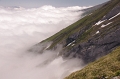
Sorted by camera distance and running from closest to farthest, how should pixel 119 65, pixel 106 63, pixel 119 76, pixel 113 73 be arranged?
pixel 119 76, pixel 113 73, pixel 119 65, pixel 106 63

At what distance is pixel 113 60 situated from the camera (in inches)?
1644

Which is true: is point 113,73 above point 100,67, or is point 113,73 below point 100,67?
below

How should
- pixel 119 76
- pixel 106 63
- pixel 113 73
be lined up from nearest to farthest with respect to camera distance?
pixel 119 76 → pixel 113 73 → pixel 106 63

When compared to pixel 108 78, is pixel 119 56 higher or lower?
higher

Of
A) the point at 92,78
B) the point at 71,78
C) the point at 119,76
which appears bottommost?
the point at 119,76

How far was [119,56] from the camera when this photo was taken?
4309cm

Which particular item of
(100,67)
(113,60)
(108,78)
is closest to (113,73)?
(108,78)

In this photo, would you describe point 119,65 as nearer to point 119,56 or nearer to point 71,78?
point 119,56

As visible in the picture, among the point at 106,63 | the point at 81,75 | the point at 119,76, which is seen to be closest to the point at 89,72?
the point at 81,75

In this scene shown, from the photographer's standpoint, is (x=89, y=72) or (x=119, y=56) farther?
(x=119, y=56)

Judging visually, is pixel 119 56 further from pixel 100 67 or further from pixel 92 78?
pixel 92 78

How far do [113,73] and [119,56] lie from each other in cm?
954

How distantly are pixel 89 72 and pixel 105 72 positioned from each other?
3.28 m

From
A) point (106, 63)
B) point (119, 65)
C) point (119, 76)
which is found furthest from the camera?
point (106, 63)
